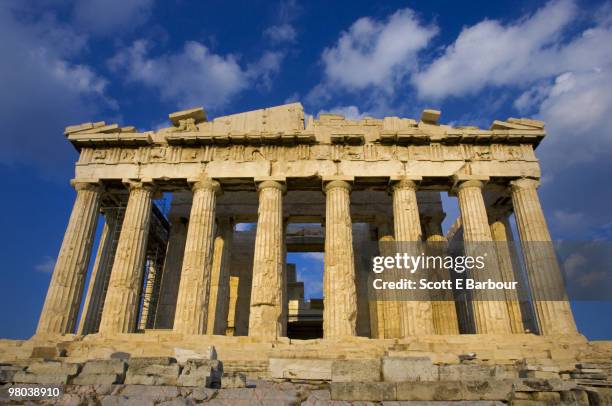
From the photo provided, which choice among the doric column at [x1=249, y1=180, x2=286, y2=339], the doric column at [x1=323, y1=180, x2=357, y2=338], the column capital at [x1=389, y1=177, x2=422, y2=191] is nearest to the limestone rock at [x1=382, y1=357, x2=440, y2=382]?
the doric column at [x1=323, y1=180, x2=357, y2=338]

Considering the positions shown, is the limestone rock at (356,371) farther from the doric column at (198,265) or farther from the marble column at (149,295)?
the marble column at (149,295)

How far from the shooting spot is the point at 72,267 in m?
15.8

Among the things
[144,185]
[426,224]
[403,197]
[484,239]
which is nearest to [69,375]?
[144,185]

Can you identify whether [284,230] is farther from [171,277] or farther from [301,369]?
[301,369]

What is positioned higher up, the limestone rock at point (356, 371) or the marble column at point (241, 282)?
the marble column at point (241, 282)

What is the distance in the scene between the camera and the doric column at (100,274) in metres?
17.4

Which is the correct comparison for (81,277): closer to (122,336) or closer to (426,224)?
(122,336)

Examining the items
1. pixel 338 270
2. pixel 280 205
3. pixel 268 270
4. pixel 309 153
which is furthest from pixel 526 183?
pixel 268 270

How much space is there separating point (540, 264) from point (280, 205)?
10.3 meters

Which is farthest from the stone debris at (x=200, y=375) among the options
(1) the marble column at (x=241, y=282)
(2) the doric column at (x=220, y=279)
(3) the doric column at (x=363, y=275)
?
(1) the marble column at (x=241, y=282)

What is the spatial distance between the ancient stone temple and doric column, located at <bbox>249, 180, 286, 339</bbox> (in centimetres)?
5

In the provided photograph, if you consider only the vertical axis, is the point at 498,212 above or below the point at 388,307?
above

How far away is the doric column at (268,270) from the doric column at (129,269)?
15.2 feet

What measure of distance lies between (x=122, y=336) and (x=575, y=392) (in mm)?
12972
